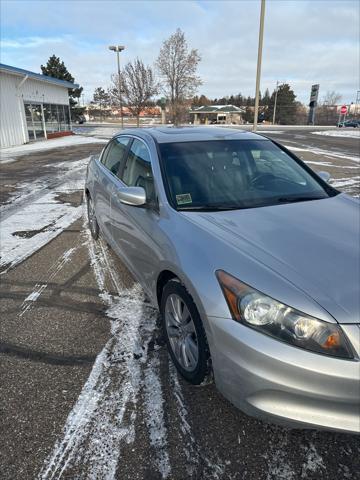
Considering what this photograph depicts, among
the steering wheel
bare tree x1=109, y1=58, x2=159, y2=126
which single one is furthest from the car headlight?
bare tree x1=109, y1=58, x2=159, y2=126

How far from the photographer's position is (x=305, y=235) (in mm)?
2324

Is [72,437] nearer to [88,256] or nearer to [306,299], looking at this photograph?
[306,299]

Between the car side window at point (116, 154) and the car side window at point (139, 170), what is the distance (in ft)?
0.76

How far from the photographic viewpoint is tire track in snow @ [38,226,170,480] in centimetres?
197

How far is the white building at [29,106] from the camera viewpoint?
2022 centimetres

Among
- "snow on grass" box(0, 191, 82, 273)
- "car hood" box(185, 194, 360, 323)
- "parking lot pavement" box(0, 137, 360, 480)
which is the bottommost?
"snow on grass" box(0, 191, 82, 273)

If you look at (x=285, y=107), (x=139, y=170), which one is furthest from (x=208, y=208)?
(x=285, y=107)

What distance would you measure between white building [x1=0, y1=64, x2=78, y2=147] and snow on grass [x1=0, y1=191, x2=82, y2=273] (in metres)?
15.2

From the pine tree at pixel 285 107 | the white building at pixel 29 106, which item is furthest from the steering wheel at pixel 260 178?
the pine tree at pixel 285 107

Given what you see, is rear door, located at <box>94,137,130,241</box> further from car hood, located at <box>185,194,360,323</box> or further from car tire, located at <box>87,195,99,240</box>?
car hood, located at <box>185,194,360,323</box>

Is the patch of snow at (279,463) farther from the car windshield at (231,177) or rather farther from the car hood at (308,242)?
the car windshield at (231,177)

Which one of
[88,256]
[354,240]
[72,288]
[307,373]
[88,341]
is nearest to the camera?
[307,373]

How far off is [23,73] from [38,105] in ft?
12.5

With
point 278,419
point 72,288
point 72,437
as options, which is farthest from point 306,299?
point 72,288
